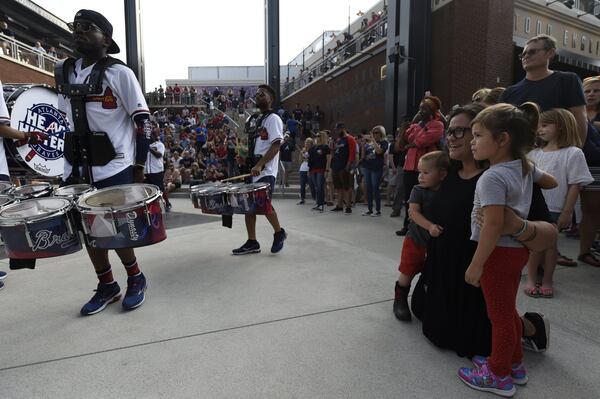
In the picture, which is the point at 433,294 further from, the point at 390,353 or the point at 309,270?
the point at 309,270

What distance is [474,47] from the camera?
432 inches

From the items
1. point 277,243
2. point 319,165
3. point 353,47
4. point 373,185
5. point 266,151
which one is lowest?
point 277,243

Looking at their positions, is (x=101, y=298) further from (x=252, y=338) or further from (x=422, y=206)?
(x=422, y=206)

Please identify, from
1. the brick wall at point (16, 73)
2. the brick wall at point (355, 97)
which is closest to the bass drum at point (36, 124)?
the brick wall at point (355, 97)

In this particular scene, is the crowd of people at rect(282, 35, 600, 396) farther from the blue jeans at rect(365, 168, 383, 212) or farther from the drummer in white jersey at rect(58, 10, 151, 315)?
the blue jeans at rect(365, 168, 383, 212)

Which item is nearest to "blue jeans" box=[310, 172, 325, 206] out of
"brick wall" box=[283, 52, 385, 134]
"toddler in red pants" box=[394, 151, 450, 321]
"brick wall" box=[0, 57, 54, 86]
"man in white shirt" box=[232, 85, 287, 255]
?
"man in white shirt" box=[232, 85, 287, 255]

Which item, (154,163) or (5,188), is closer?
(5,188)

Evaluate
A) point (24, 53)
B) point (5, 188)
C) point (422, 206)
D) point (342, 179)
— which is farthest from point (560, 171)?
point (24, 53)

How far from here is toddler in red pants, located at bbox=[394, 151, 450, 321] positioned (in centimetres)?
219

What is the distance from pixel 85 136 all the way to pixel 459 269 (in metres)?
2.60

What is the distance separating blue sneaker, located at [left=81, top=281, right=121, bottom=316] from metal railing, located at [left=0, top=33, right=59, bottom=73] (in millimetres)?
16865

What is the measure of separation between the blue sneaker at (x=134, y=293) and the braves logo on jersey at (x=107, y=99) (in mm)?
1275

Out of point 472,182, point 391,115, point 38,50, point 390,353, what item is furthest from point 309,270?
point 38,50

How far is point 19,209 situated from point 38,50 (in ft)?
65.1
